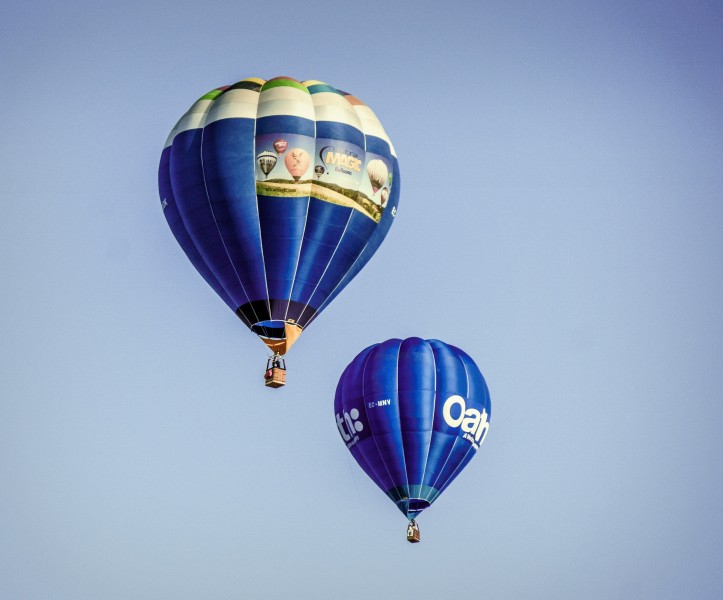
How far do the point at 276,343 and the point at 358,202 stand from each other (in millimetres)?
3762

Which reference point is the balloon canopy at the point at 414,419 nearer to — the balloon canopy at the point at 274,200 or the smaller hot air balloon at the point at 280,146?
the balloon canopy at the point at 274,200

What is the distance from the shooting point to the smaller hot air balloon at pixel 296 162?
38.3 metres

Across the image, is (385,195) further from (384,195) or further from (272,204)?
(272,204)

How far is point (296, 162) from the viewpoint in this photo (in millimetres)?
38375

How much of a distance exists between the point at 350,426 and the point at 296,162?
6930 mm

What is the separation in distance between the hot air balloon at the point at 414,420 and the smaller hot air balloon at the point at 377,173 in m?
4.26

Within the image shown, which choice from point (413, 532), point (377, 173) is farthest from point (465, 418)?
point (377, 173)

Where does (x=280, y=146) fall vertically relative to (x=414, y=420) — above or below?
above

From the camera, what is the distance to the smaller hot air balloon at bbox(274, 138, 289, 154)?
126ft

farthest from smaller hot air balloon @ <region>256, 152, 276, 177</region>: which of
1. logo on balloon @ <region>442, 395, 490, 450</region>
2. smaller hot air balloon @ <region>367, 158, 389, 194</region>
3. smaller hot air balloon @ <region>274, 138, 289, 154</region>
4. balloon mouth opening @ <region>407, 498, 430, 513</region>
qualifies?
balloon mouth opening @ <region>407, 498, 430, 513</region>

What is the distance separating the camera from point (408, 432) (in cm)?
4041

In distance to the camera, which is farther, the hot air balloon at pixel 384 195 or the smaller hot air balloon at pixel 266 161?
the hot air balloon at pixel 384 195

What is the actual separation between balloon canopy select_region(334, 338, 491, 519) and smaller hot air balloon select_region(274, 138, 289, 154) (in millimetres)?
6062

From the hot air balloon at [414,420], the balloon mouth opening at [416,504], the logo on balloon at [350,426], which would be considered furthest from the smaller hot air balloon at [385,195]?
the balloon mouth opening at [416,504]
